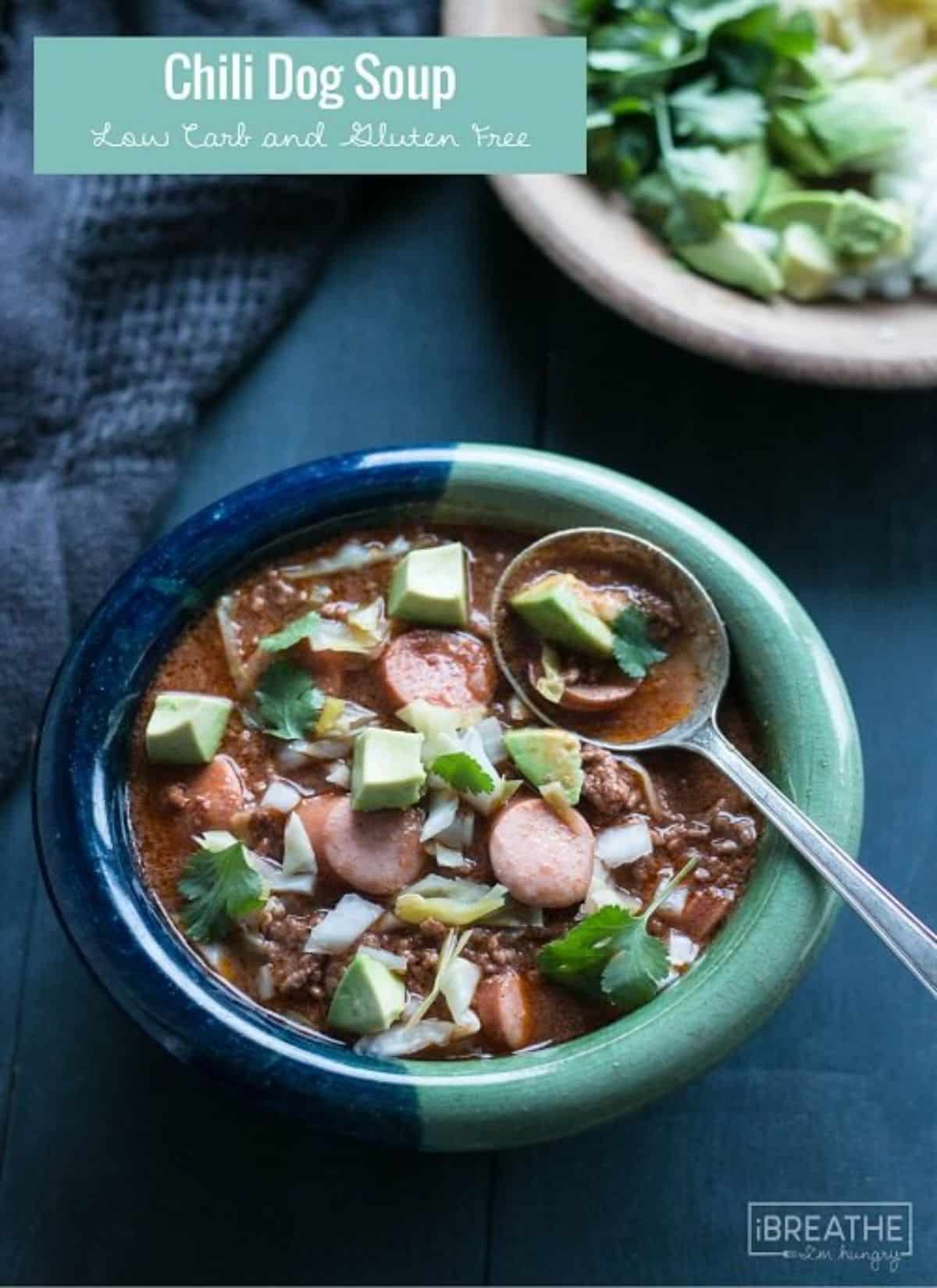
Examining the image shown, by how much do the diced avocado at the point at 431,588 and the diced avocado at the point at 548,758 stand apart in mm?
140

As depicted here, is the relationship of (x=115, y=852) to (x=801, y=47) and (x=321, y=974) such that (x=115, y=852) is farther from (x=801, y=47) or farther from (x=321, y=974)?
(x=801, y=47)

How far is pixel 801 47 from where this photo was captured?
1.97 m

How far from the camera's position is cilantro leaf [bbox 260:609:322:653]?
5.39 ft

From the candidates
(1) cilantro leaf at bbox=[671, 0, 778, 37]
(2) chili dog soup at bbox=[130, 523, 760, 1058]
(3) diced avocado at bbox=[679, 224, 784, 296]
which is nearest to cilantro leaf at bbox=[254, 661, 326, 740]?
(2) chili dog soup at bbox=[130, 523, 760, 1058]

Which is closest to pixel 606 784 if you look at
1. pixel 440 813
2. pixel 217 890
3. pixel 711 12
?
pixel 440 813

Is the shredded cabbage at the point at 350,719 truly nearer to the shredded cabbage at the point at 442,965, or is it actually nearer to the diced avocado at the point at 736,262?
the shredded cabbage at the point at 442,965

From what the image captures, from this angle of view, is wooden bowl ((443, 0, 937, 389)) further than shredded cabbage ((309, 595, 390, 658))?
Yes

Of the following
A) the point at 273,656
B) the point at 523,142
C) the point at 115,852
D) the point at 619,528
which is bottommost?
the point at 115,852

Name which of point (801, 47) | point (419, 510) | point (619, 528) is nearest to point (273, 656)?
point (419, 510)

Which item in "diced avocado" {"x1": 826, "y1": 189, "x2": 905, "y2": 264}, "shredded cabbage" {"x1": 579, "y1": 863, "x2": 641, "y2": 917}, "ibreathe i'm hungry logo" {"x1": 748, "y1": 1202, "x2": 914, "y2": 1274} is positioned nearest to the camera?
"shredded cabbage" {"x1": 579, "y1": 863, "x2": 641, "y2": 917}

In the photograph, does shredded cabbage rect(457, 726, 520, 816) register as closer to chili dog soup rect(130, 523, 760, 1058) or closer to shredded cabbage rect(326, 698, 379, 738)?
chili dog soup rect(130, 523, 760, 1058)

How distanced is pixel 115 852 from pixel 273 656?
244 mm

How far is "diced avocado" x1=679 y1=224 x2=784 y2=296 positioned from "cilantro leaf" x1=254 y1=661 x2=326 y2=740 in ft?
2.31

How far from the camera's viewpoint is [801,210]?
1.95m
